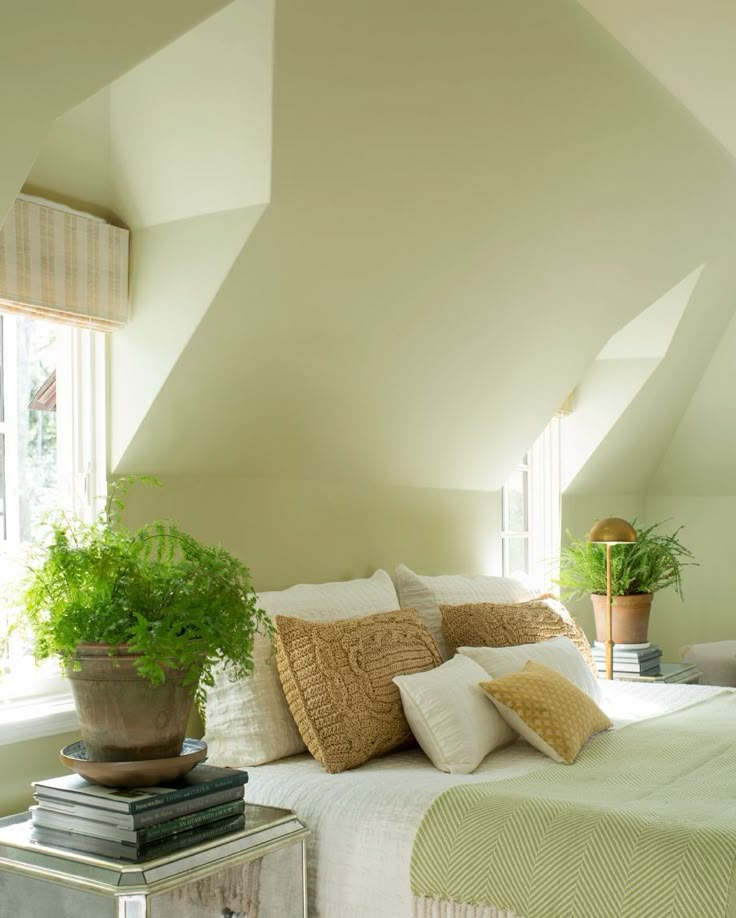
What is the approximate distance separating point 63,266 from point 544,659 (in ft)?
6.01

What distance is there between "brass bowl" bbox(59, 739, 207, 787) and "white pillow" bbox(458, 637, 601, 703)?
1222mm

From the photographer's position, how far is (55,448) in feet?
9.22

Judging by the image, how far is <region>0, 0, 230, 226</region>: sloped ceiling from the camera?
182cm

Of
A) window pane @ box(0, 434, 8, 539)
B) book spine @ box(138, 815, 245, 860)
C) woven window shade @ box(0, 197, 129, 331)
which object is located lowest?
book spine @ box(138, 815, 245, 860)

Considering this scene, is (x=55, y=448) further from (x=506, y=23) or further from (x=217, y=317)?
(x=506, y=23)

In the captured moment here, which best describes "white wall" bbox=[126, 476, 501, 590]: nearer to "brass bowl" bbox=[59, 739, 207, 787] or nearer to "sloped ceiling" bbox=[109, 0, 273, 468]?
"sloped ceiling" bbox=[109, 0, 273, 468]

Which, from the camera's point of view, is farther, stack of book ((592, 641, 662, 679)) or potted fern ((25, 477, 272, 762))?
stack of book ((592, 641, 662, 679))

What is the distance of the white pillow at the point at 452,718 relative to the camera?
8.77 feet

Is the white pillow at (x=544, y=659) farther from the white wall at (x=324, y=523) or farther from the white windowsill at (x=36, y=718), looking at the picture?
the white windowsill at (x=36, y=718)

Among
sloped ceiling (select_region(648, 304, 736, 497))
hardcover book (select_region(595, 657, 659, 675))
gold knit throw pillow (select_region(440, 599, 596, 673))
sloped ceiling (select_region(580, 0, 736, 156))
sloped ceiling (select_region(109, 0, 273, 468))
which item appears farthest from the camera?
sloped ceiling (select_region(648, 304, 736, 497))

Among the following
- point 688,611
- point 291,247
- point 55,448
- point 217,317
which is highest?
point 291,247

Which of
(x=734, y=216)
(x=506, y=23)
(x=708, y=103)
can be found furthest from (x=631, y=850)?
(x=734, y=216)

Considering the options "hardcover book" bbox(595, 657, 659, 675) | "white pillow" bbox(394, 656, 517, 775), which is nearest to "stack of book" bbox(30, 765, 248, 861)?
"white pillow" bbox(394, 656, 517, 775)

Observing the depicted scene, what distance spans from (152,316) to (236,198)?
41cm
